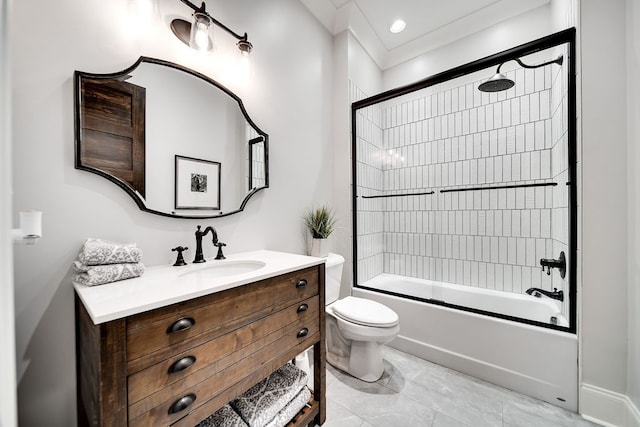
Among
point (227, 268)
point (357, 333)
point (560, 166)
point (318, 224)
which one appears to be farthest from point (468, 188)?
point (227, 268)

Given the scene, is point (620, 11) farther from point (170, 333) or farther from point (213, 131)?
point (170, 333)

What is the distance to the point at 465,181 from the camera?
258 centimetres

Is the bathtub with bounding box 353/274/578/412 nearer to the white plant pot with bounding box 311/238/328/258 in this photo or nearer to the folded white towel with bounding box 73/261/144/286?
the white plant pot with bounding box 311/238/328/258

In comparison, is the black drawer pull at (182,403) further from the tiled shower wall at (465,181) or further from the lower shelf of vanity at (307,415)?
the tiled shower wall at (465,181)

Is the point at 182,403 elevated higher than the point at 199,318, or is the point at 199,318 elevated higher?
the point at 199,318

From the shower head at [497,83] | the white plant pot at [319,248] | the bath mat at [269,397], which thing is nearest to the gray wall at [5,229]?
the bath mat at [269,397]

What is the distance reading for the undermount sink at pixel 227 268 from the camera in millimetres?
1288

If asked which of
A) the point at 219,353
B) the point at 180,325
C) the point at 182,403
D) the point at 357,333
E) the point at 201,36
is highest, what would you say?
the point at 201,36

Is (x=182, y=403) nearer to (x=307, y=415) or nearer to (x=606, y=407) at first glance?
(x=307, y=415)

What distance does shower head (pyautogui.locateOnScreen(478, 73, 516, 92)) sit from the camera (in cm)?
188

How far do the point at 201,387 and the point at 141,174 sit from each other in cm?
93

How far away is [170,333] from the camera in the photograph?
0.81 m

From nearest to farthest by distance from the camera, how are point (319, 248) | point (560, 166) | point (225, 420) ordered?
A: 1. point (225, 420)
2. point (560, 166)
3. point (319, 248)

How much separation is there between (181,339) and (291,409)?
29.3 inches
